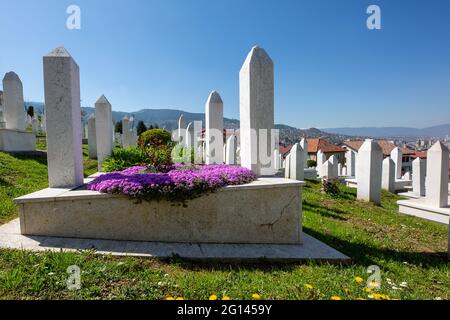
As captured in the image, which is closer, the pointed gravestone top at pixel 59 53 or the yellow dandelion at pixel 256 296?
the yellow dandelion at pixel 256 296

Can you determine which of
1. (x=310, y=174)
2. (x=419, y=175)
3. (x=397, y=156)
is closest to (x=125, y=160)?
(x=310, y=174)

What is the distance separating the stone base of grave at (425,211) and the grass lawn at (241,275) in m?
0.54

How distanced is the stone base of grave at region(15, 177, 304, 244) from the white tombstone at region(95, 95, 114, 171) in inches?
225

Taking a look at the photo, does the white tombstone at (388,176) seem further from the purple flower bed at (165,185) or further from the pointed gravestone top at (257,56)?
the purple flower bed at (165,185)

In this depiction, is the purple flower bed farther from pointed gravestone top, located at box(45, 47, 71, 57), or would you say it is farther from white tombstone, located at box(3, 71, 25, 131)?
white tombstone, located at box(3, 71, 25, 131)

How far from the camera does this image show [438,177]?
5.58m

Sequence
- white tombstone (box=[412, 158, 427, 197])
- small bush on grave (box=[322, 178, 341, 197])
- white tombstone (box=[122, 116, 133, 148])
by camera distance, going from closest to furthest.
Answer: small bush on grave (box=[322, 178, 341, 197])
white tombstone (box=[412, 158, 427, 197])
white tombstone (box=[122, 116, 133, 148])

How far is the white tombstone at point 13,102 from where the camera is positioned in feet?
37.4

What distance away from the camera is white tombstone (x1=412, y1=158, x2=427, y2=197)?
10.6 metres

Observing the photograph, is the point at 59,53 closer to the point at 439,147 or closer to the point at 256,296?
the point at 256,296

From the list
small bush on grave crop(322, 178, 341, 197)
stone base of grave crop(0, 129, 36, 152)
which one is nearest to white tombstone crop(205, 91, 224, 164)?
small bush on grave crop(322, 178, 341, 197)

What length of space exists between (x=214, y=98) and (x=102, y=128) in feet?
17.0

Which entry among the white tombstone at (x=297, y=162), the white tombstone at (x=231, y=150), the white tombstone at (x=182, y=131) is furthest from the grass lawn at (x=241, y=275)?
the white tombstone at (x=182, y=131)
